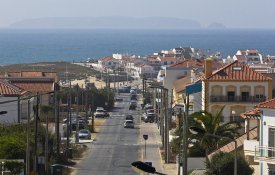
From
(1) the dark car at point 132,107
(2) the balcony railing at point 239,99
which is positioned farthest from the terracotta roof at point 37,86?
(1) the dark car at point 132,107

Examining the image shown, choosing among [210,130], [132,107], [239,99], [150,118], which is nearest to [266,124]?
[210,130]

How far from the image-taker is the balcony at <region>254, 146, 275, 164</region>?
133 feet

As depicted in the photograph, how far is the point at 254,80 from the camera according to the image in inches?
2953

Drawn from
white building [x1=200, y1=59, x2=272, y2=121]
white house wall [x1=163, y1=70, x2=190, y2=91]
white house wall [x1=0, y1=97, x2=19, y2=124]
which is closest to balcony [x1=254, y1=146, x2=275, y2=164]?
white house wall [x1=0, y1=97, x2=19, y2=124]

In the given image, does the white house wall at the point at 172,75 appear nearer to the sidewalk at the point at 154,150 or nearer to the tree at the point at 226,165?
the sidewalk at the point at 154,150

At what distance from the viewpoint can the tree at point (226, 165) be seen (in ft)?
139

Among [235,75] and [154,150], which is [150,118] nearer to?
[235,75]

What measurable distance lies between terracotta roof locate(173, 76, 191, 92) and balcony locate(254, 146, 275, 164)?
5276 centimetres

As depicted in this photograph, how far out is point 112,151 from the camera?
66.8 metres

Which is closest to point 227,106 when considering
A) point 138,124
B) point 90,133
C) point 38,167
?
point 90,133

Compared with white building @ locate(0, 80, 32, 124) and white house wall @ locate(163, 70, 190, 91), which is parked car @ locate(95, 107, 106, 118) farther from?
white building @ locate(0, 80, 32, 124)

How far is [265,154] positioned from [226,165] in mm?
2572

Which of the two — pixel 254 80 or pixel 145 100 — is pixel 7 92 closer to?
pixel 254 80

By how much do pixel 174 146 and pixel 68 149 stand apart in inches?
294
